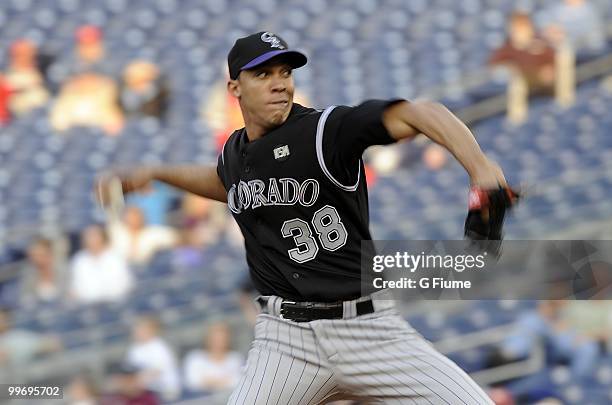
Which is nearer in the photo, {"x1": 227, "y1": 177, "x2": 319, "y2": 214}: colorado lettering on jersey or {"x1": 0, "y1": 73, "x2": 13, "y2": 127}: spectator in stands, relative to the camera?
{"x1": 227, "y1": 177, "x2": 319, "y2": 214}: colorado lettering on jersey

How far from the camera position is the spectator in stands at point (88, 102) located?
887 centimetres

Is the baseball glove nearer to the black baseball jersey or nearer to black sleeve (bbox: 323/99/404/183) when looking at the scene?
black sleeve (bbox: 323/99/404/183)

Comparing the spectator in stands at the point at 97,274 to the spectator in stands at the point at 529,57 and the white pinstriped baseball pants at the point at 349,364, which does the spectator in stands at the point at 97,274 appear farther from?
the white pinstriped baseball pants at the point at 349,364

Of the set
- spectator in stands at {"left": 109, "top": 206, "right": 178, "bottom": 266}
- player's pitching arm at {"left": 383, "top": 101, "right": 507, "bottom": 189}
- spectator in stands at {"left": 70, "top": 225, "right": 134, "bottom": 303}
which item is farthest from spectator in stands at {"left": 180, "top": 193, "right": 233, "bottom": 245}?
player's pitching arm at {"left": 383, "top": 101, "right": 507, "bottom": 189}

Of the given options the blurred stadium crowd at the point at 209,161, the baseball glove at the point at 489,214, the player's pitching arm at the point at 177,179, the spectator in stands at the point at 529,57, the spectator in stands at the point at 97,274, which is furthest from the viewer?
the spectator in stands at the point at 529,57

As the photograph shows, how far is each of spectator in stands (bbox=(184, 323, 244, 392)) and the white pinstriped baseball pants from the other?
327 centimetres

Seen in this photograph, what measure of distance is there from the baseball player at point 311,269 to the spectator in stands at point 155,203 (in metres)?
4.49

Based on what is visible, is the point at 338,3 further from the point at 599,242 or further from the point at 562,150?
the point at 599,242

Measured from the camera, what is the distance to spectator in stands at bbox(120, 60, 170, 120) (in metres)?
9.02

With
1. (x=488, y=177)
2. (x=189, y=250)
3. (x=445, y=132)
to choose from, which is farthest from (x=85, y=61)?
(x=488, y=177)

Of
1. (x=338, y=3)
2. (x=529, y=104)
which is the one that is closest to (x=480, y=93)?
(x=529, y=104)

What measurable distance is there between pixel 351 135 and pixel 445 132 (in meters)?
0.36

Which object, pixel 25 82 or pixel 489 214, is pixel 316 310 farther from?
pixel 25 82

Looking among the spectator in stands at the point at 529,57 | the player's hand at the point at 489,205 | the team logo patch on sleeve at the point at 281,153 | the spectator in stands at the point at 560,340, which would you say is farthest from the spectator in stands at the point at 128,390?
the spectator in stands at the point at 529,57
